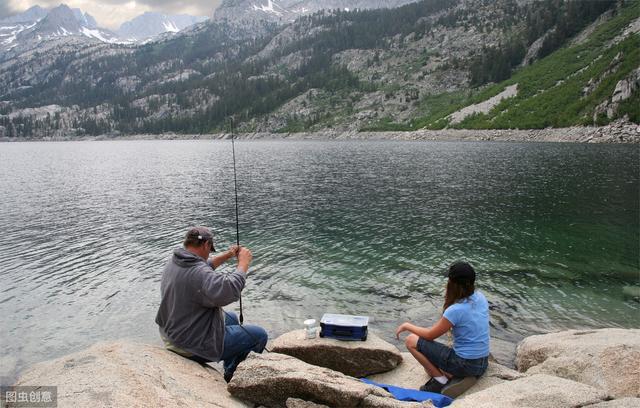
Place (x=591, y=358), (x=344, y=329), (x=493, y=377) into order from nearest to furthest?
(x=591, y=358) < (x=493, y=377) < (x=344, y=329)

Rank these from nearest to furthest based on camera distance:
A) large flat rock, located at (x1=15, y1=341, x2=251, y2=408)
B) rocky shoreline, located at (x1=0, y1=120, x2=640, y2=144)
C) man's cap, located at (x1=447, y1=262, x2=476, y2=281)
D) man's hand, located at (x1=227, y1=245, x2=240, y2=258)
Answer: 1. large flat rock, located at (x1=15, y1=341, x2=251, y2=408)
2. man's cap, located at (x1=447, y1=262, x2=476, y2=281)
3. man's hand, located at (x1=227, y1=245, x2=240, y2=258)
4. rocky shoreline, located at (x1=0, y1=120, x2=640, y2=144)

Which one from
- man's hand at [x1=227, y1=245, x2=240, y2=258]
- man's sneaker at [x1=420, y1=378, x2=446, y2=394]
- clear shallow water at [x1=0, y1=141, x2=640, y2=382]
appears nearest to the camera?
man's hand at [x1=227, y1=245, x2=240, y2=258]

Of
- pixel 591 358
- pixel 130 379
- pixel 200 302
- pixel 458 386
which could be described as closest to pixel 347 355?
pixel 458 386

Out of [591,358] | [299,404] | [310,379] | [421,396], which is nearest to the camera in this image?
[299,404]

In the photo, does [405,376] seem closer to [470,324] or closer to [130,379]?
[470,324]

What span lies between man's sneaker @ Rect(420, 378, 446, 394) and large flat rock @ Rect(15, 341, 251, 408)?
4143 millimetres

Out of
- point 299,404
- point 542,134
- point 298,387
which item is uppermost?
point 542,134

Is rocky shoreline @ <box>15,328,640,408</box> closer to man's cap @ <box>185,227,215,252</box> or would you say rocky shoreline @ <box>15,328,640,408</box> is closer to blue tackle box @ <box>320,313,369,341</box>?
blue tackle box @ <box>320,313,369,341</box>

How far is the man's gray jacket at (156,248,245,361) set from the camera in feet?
25.1

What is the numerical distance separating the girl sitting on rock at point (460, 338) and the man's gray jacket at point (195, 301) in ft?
14.4

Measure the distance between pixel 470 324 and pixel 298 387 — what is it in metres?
3.84

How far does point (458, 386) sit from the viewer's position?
9.10m

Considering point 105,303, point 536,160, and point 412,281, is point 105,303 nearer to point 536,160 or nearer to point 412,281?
point 412,281

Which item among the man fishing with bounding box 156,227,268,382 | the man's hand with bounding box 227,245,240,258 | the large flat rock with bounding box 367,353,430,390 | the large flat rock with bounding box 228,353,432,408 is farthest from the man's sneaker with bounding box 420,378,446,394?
the man's hand with bounding box 227,245,240,258
